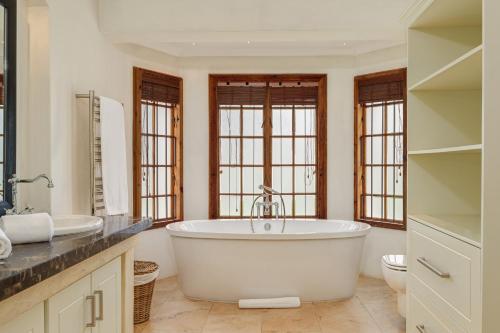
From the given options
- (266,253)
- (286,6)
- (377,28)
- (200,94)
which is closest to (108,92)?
(200,94)

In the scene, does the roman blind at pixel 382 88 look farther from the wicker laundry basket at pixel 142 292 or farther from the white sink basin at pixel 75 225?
the white sink basin at pixel 75 225

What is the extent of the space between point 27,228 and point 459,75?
1.81m

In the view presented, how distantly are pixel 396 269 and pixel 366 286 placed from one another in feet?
4.56

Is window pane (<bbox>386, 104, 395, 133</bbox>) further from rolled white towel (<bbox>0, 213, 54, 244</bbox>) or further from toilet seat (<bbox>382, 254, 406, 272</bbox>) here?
rolled white towel (<bbox>0, 213, 54, 244</bbox>)

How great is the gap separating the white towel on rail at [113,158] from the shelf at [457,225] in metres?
2.29

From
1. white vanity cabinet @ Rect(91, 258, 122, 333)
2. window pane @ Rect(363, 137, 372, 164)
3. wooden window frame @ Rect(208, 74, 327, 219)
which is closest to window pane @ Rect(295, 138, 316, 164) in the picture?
wooden window frame @ Rect(208, 74, 327, 219)

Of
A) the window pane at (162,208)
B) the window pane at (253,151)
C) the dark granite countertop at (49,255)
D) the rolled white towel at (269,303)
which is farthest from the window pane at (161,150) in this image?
the dark granite countertop at (49,255)

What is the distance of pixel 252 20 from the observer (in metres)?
3.90

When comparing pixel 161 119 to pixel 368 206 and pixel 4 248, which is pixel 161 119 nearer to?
pixel 368 206

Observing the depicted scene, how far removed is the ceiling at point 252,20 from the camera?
3.82 meters

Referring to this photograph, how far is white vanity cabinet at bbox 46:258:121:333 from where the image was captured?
1670 mm

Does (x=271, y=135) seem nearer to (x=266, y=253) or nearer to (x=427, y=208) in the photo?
(x=266, y=253)

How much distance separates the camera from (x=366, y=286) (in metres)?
4.80

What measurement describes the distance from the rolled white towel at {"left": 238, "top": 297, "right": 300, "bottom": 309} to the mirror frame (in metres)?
2.19
